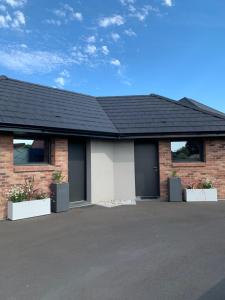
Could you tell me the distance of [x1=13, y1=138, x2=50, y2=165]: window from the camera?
10.1 m

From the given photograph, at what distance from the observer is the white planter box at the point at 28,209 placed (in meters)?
9.14

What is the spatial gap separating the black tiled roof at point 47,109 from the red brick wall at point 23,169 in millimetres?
670

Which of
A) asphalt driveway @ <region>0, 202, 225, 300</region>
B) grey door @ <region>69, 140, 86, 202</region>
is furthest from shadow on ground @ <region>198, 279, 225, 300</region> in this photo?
grey door @ <region>69, 140, 86, 202</region>

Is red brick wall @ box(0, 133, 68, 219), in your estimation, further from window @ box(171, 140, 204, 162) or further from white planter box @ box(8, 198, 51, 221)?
window @ box(171, 140, 204, 162)

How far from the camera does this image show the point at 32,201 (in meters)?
9.55

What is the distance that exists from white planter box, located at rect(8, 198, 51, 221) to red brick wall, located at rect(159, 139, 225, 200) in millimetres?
4805

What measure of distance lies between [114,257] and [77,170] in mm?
6492

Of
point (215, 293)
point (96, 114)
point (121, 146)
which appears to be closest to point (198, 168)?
point (121, 146)

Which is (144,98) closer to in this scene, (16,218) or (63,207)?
(63,207)

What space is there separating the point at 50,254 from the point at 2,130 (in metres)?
4.51

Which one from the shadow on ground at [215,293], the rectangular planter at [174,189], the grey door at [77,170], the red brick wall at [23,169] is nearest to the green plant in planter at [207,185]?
the rectangular planter at [174,189]

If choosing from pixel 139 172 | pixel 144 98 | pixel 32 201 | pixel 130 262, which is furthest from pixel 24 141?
pixel 144 98

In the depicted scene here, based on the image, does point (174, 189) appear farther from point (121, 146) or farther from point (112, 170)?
point (121, 146)

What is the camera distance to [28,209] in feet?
30.9
